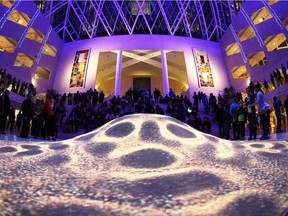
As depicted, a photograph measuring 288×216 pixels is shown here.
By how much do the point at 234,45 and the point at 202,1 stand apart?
31.8ft

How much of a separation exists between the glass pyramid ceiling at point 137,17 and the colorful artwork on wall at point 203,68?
160 inches

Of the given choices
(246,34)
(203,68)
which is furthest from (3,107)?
(246,34)

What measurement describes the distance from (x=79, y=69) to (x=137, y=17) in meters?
10.0

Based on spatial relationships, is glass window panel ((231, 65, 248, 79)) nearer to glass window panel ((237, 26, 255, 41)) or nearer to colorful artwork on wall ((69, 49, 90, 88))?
glass window panel ((237, 26, 255, 41))

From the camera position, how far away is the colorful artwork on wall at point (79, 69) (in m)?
34.3

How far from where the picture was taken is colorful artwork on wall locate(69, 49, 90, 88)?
34.3 meters

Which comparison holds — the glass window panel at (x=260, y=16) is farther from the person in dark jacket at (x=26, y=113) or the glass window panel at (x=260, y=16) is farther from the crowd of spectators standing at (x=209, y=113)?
the person in dark jacket at (x=26, y=113)

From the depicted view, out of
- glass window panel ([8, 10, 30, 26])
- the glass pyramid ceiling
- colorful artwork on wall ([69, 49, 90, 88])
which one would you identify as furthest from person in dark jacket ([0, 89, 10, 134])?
the glass pyramid ceiling

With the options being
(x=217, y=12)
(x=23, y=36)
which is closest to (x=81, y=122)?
(x=23, y=36)

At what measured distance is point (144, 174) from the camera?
5.49 feet

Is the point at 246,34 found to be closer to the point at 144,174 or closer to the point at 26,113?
the point at 26,113

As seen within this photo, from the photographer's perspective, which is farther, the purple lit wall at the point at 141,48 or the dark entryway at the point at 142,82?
the dark entryway at the point at 142,82

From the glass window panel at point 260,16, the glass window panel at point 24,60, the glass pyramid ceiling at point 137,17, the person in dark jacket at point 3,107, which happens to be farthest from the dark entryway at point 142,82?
the person in dark jacket at point 3,107

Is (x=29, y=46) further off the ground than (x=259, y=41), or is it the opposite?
(x=29, y=46)
